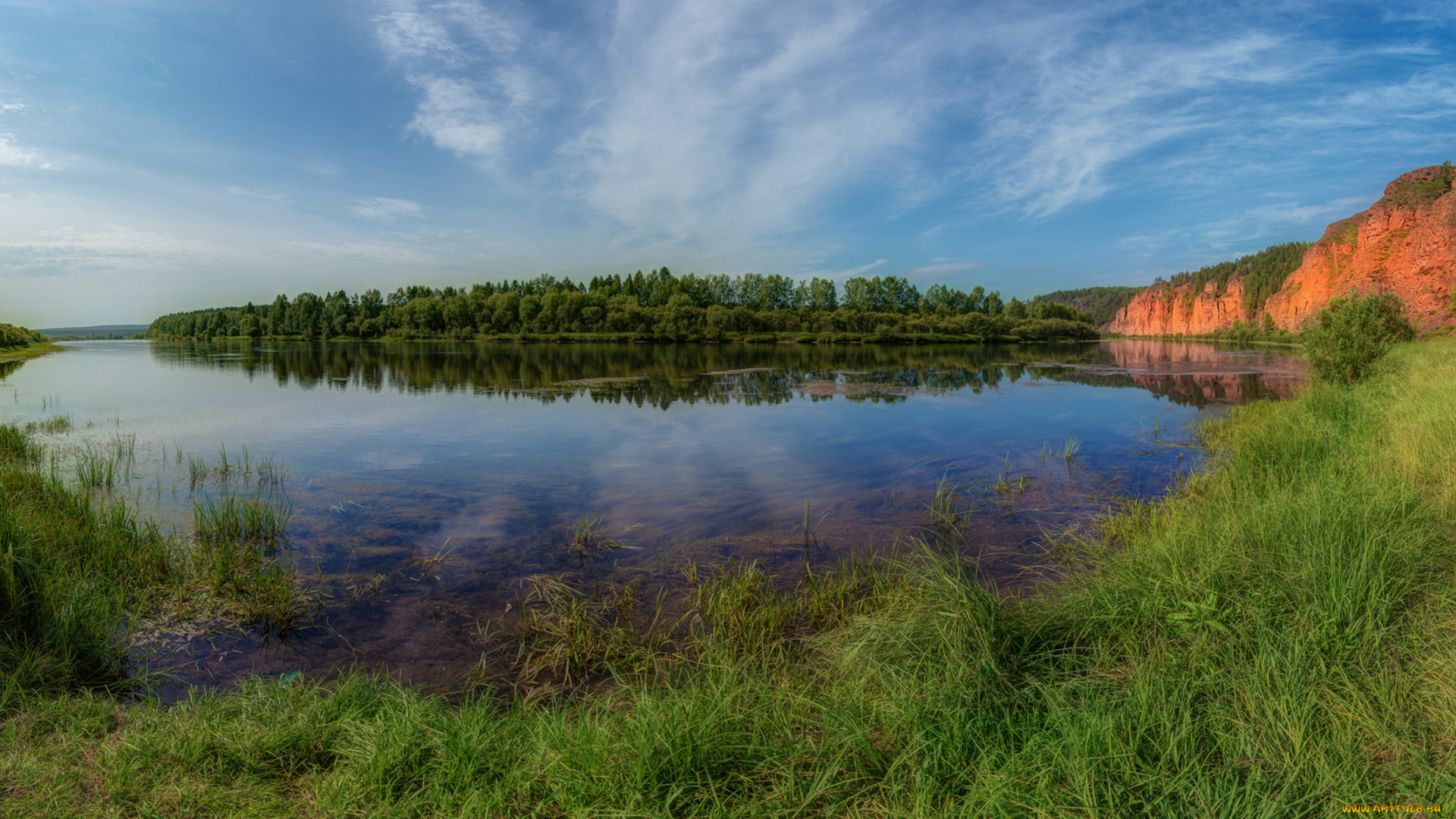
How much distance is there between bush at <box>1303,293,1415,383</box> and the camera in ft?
59.1

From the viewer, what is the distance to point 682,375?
119 ft

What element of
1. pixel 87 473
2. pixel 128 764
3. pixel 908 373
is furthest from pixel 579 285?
pixel 128 764

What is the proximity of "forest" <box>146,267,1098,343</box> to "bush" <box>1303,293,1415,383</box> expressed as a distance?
3003 inches

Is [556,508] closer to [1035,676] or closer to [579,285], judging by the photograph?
[1035,676]

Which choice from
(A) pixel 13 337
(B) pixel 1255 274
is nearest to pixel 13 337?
(A) pixel 13 337

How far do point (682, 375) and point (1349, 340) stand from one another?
92.6 feet

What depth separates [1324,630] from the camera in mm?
3660

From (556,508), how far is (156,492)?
7.03m

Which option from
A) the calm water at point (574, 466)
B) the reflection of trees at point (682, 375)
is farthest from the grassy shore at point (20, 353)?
the calm water at point (574, 466)

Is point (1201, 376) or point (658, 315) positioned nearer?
point (1201, 376)

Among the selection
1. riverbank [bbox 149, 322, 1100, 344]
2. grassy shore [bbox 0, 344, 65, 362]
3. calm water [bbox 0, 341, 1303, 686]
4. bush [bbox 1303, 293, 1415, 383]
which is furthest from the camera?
riverbank [bbox 149, 322, 1100, 344]

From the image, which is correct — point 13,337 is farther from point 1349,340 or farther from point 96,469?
point 1349,340

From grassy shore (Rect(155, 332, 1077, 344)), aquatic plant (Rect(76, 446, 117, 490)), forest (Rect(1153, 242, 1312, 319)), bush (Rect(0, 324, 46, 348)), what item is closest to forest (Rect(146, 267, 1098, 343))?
grassy shore (Rect(155, 332, 1077, 344))

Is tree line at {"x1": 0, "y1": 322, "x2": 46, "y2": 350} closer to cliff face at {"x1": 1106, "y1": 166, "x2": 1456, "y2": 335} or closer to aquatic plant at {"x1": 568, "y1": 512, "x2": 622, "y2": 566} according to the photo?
aquatic plant at {"x1": 568, "y1": 512, "x2": 622, "y2": 566}
